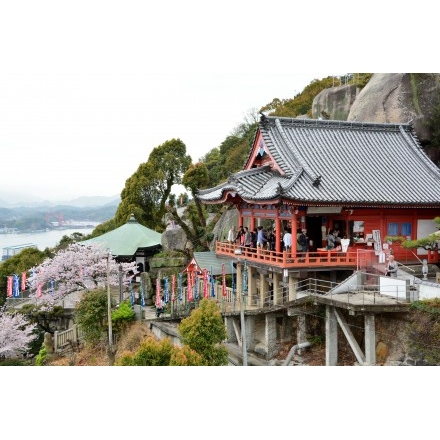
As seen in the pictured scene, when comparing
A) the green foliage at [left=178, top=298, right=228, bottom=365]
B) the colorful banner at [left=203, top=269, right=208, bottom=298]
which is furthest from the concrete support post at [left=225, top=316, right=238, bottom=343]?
the green foliage at [left=178, top=298, right=228, bottom=365]

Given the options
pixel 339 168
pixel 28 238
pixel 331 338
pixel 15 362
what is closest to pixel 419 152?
pixel 339 168

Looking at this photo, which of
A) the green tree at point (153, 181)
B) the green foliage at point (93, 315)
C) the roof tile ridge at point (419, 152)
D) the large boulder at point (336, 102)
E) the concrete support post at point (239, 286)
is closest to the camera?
the roof tile ridge at point (419, 152)

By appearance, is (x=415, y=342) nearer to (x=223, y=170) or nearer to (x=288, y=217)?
(x=288, y=217)

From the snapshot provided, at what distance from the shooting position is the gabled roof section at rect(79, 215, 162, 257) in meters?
27.6

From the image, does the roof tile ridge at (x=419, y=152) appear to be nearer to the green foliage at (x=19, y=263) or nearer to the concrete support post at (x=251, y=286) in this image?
the concrete support post at (x=251, y=286)

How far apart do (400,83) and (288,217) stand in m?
11.0

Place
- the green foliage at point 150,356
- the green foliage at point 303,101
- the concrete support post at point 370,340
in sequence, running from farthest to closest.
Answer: the green foliage at point 303,101
the concrete support post at point 370,340
the green foliage at point 150,356

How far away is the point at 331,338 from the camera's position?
14.1 metres

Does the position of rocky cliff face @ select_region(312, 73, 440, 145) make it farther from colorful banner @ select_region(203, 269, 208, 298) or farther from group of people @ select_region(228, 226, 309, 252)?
colorful banner @ select_region(203, 269, 208, 298)

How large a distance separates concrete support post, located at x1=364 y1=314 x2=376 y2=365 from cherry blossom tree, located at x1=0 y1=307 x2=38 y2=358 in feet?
49.2

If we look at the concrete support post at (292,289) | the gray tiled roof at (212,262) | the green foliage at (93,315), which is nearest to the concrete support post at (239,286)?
the gray tiled roof at (212,262)

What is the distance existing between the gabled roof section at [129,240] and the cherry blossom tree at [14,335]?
610 cm

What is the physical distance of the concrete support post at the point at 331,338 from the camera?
14.1 metres

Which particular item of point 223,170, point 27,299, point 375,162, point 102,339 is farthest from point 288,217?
point 223,170
